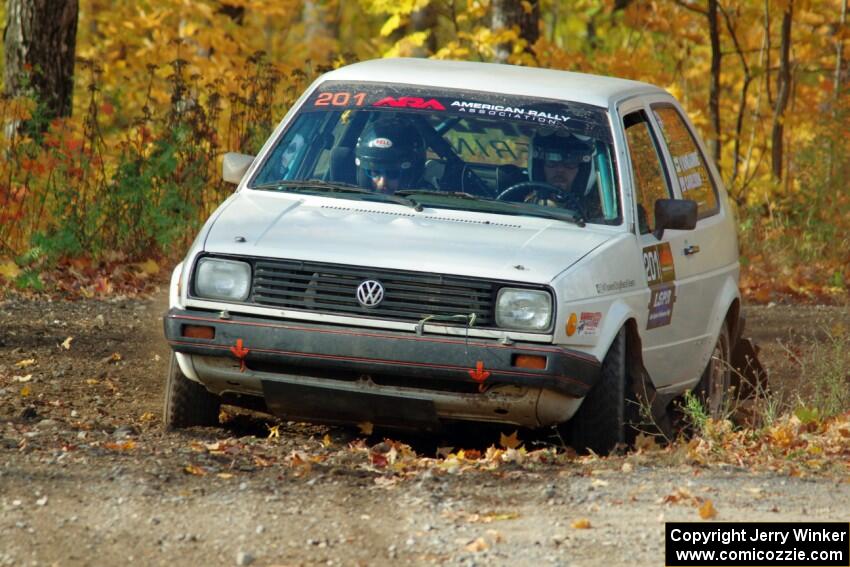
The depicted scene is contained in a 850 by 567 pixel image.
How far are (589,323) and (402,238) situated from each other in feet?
2.82

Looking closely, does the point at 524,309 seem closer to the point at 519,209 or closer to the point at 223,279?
the point at 519,209

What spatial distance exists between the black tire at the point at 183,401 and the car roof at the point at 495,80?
6.28ft

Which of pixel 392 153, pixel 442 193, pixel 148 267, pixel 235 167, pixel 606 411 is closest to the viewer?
pixel 606 411

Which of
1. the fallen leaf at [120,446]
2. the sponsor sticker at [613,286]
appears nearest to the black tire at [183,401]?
the fallen leaf at [120,446]

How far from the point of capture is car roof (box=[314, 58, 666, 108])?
721cm

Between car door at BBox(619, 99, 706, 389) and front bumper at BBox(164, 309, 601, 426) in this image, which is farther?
car door at BBox(619, 99, 706, 389)

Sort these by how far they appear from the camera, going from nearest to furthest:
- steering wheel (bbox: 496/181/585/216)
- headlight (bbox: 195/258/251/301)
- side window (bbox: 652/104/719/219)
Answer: headlight (bbox: 195/258/251/301)
steering wheel (bbox: 496/181/585/216)
side window (bbox: 652/104/719/219)

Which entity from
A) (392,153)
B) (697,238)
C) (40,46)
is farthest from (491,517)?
(40,46)

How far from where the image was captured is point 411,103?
7168 millimetres

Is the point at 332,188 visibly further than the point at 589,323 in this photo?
Yes

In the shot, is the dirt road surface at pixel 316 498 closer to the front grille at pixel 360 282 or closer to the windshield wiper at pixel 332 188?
the front grille at pixel 360 282

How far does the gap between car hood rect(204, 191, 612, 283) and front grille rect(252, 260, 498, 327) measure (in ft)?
0.13

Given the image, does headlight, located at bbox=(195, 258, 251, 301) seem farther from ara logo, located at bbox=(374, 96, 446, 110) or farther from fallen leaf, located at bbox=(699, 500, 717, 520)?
fallen leaf, located at bbox=(699, 500, 717, 520)
